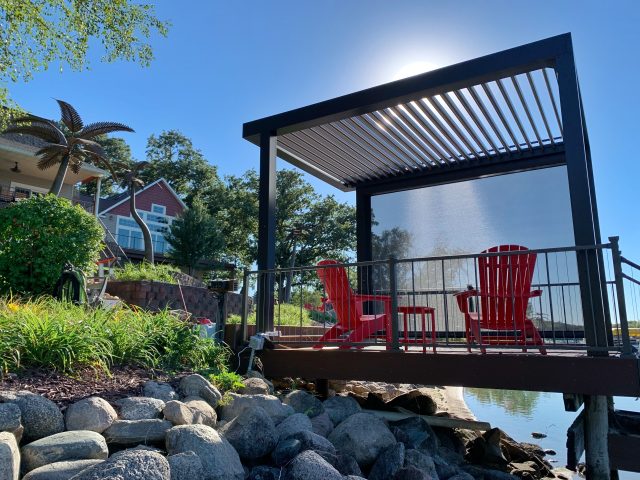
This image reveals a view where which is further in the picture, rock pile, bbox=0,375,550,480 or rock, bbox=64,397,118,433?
rock, bbox=64,397,118,433

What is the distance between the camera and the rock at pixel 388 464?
342cm

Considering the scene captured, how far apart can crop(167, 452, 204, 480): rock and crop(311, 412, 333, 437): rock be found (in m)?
1.60

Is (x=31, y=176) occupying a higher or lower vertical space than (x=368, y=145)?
higher

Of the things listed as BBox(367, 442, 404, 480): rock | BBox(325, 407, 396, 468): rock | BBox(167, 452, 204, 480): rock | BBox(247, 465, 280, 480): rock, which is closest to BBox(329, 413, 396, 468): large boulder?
BBox(325, 407, 396, 468): rock

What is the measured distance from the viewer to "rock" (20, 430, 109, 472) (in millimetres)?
2475

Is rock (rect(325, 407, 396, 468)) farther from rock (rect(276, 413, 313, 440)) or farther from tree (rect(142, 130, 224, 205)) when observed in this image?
tree (rect(142, 130, 224, 205))

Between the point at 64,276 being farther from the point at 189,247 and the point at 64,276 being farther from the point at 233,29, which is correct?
the point at 189,247

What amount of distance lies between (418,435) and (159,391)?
234 centimetres

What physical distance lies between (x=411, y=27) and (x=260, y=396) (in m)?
6.64

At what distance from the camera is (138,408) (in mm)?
3131

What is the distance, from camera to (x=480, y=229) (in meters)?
7.55

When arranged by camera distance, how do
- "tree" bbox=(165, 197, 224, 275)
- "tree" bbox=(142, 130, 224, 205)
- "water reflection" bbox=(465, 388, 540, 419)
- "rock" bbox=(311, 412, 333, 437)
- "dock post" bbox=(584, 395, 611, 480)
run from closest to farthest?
"rock" bbox=(311, 412, 333, 437)
"dock post" bbox=(584, 395, 611, 480)
"water reflection" bbox=(465, 388, 540, 419)
"tree" bbox=(165, 197, 224, 275)
"tree" bbox=(142, 130, 224, 205)

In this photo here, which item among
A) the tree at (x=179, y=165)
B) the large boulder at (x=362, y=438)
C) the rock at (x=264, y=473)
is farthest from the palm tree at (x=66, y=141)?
the tree at (x=179, y=165)

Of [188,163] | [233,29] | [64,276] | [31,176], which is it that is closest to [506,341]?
[64,276]
